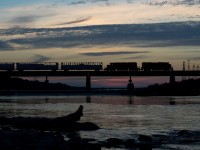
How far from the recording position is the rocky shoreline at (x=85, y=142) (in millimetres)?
Result: 25109

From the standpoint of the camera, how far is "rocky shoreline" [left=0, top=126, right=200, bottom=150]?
82.4 ft

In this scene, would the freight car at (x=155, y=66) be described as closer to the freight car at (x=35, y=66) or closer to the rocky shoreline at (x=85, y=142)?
the freight car at (x=35, y=66)

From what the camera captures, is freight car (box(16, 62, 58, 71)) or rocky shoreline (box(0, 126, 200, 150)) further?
freight car (box(16, 62, 58, 71))

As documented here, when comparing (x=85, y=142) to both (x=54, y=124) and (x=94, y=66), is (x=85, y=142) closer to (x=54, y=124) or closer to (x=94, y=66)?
(x=54, y=124)

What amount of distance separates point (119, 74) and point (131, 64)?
5845mm

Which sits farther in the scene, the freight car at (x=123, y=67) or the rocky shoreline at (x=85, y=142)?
the freight car at (x=123, y=67)

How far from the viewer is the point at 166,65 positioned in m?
190

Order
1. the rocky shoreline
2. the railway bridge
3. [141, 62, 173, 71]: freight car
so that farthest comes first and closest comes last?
[141, 62, 173, 71]: freight car < the railway bridge < the rocky shoreline

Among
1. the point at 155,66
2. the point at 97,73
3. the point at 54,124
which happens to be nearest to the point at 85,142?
the point at 54,124

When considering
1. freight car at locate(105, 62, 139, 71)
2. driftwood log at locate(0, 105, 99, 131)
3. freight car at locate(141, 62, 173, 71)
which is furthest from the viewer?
freight car at locate(141, 62, 173, 71)

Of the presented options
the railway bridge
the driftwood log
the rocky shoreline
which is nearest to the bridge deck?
the railway bridge

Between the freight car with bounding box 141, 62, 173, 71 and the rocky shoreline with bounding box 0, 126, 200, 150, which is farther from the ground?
the freight car with bounding box 141, 62, 173, 71

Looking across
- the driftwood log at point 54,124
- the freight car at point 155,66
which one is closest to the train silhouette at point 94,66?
the freight car at point 155,66

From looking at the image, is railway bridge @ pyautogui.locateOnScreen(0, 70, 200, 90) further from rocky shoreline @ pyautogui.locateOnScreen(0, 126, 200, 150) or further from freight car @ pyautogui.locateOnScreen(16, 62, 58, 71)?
rocky shoreline @ pyautogui.locateOnScreen(0, 126, 200, 150)
